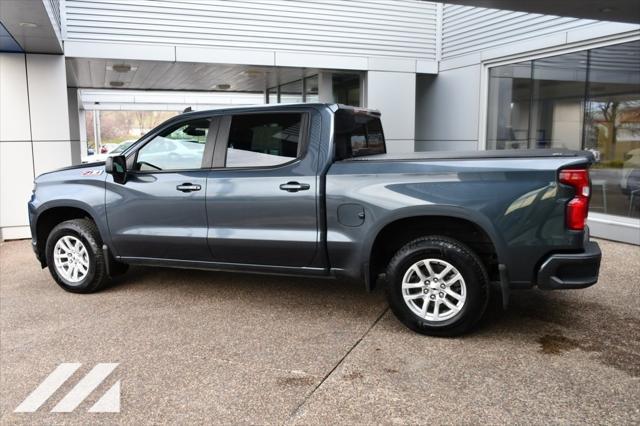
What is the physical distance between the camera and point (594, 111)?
8828 millimetres

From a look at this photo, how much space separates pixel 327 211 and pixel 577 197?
186 cm

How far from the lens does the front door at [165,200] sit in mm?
5180

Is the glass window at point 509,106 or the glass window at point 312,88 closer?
the glass window at point 509,106

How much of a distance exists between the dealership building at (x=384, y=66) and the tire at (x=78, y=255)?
243 centimetres

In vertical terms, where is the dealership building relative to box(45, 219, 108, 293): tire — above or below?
above

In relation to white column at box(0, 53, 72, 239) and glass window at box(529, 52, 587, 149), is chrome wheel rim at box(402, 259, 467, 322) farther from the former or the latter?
white column at box(0, 53, 72, 239)

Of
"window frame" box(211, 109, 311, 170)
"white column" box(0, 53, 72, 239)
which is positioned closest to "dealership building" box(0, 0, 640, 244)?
"white column" box(0, 53, 72, 239)

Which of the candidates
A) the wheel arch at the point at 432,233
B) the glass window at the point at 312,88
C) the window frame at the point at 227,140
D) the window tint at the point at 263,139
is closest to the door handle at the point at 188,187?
the window frame at the point at 227,140

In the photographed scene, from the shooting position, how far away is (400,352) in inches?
165

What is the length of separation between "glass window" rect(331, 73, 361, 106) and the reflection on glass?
139 inches

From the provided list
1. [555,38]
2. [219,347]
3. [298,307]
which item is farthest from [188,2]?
[219,347]

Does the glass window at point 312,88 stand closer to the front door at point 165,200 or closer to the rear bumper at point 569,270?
the front door at point 165,200

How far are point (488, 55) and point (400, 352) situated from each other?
8.54m

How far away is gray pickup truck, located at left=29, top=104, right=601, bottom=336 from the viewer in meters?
4.11
